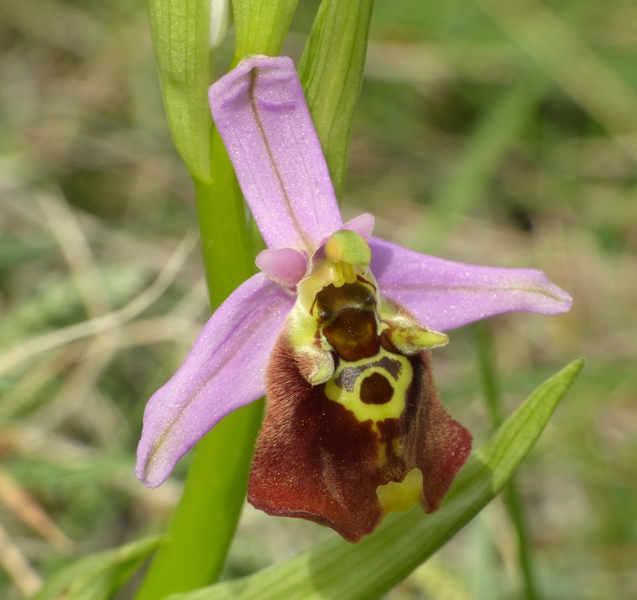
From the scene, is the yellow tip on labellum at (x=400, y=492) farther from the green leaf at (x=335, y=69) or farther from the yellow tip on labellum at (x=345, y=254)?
the green leaf at (x=335, y=69)

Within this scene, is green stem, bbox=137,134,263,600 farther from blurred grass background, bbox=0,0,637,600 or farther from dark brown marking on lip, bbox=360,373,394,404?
blurred grass background, bbox=0,0,637,600

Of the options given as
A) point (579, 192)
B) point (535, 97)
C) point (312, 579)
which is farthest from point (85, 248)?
point (579, 192)

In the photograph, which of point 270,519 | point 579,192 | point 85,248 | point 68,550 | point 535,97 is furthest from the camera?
point 579,192

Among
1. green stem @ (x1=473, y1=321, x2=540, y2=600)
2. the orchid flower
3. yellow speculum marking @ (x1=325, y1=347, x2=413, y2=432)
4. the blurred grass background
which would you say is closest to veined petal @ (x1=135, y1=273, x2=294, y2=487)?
the orchid flower

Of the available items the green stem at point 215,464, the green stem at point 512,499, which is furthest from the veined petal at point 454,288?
the green stem at point 512,499

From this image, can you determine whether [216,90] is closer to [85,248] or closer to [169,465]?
[169,465]

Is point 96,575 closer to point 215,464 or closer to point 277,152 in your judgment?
point 215,464
